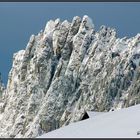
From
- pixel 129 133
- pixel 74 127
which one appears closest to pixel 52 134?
pixel 74 127

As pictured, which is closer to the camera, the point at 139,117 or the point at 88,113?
the point at 139,117

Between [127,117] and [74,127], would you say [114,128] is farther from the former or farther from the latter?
[74,127]

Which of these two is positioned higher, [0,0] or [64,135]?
[0,0]

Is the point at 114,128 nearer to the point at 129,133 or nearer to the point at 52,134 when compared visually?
the point at 129,133

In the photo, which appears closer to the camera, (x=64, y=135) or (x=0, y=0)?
(x=0, y=0)

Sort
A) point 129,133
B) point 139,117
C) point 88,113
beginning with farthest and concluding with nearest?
point 88,113, point 139,117, point 129,133

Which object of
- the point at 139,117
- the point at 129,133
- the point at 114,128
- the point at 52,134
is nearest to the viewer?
the point at 129,133

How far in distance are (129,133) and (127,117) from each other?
718 cm

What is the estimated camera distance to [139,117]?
33.9m

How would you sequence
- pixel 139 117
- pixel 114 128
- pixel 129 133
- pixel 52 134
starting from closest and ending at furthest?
pixel 129 133 < pixel 114 128 < pixel 139 117 < pixel 52 134

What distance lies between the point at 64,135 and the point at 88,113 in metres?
17.2

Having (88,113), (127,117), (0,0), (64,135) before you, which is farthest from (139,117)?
(88,113)

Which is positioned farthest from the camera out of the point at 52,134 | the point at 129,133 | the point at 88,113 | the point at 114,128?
the point at 88,113

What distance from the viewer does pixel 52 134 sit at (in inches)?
1438
